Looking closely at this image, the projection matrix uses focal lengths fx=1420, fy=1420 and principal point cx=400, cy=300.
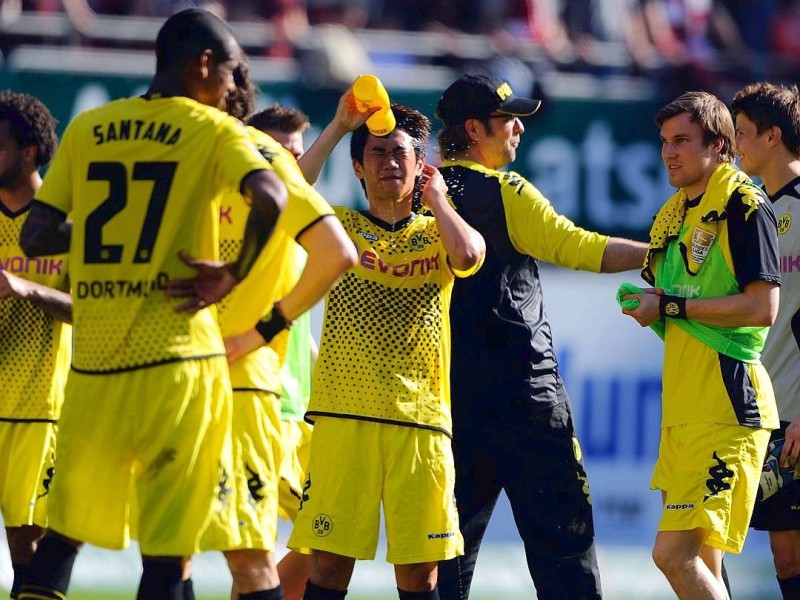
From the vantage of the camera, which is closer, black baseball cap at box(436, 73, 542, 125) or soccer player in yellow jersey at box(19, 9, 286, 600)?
soccer player in yellow jersey at box(19, 9, 286, 600)

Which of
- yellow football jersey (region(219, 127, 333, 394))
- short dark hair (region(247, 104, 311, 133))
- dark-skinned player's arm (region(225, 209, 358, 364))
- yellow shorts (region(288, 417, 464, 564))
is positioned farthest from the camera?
short dark hair (region(247, 104, 311, 133))

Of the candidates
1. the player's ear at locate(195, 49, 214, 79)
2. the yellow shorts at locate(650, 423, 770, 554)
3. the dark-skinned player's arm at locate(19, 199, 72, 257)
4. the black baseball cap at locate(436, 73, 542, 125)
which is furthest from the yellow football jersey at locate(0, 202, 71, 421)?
the yellow shorts at locate(650, 423, 770, 554)

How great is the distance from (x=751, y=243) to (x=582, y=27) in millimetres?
7153

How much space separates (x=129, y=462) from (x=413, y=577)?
148 centimetres

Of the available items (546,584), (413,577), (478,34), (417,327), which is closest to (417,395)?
(417,327)

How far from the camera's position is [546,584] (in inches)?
233

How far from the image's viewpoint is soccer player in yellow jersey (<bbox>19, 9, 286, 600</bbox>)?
4371 mm

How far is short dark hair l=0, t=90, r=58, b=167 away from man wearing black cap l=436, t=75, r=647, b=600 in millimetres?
1741

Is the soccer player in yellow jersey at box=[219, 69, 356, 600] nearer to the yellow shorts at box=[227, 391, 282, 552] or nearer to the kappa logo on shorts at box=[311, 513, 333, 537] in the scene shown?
the yellow shorts at box=[227, 391, 282, 552]

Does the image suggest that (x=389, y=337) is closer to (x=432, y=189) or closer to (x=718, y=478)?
(x=432, y=189)

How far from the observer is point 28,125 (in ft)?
20.3

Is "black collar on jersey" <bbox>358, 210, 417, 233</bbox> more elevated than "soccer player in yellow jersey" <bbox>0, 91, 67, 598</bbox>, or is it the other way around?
"black collar on jersey" <bbox>358, 210, 417, 233</bbox>

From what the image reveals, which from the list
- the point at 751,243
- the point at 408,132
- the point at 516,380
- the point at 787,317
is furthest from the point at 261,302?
the point at 787,317

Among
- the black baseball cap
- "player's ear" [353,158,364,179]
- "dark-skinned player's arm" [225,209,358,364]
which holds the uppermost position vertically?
the black baseball cap
